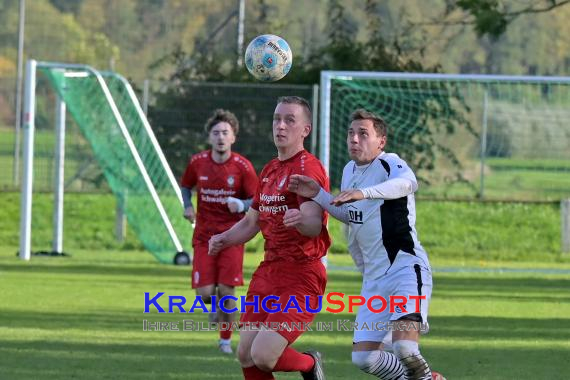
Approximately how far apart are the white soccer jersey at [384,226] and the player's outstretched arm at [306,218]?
→ 187 mm

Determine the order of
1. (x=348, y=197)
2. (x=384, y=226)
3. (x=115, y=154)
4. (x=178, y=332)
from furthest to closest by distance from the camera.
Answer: (x=115, y=154), (x=178, y=332), (x=384, y=226), (x=348, y=197)

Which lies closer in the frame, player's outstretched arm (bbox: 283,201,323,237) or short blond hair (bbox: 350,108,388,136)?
player's outstretched arm (bbox: 283,201,323,237)

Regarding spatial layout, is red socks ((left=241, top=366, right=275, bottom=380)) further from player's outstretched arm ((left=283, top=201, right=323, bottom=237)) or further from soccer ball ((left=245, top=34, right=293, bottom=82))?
soccer ball ((left=245, top=34, right=293, bottom=82))

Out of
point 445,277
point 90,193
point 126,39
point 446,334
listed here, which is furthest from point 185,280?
point 126,39

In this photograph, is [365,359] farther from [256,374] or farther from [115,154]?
[115,154]

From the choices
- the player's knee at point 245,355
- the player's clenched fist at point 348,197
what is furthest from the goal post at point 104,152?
the player's clenched fist at point 348,197

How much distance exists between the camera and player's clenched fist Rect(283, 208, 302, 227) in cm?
752

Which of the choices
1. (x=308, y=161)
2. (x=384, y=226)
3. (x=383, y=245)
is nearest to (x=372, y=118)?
(x=308, y=161)

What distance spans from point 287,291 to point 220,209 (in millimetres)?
4002

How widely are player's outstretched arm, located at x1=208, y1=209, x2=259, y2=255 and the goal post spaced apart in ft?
34.6

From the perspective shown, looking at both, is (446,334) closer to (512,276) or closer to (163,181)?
(512,276)

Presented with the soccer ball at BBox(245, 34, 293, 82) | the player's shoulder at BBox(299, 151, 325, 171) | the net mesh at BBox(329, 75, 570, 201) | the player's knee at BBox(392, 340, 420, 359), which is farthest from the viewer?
the net mesh at BBox(329, 75, 570, 201)

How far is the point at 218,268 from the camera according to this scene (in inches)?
457

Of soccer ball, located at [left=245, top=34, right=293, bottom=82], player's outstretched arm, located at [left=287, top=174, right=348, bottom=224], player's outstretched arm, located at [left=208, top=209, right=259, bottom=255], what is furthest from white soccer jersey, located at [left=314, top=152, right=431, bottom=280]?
soccer ball, located at [left=245, top=34, right=293, bottom=82]
